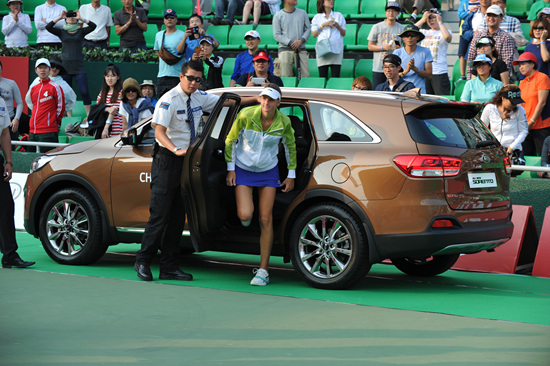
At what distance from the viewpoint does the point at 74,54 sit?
19.0 meters

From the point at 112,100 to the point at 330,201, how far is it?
738 cm

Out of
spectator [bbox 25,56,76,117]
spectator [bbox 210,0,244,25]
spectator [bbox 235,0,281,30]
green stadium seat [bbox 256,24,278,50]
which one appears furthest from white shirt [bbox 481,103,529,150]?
spectator [bbox 210,0,244,25]

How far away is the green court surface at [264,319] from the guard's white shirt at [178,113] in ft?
4.71

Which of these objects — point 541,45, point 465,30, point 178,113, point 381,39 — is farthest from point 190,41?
point 178,113

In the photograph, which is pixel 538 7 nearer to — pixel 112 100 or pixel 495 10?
pixel 495 10

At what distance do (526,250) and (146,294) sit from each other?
462cm

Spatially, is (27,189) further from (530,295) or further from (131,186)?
(530,295)

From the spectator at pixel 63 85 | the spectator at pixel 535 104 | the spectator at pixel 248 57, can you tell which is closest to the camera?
the spectator at pixel 535 104

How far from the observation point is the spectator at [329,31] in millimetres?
17203

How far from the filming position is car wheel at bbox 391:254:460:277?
32.1 ft

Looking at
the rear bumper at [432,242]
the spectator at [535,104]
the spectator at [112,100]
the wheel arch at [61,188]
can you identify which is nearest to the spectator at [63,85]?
the spectator at [112,100]

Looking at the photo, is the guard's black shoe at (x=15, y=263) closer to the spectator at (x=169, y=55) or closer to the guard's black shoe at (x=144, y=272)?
the guard's black shoe at (x=144, y=272)

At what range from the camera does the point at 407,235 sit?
8.23 m

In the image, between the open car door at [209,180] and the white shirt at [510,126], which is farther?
the white shirt at [510,126]
